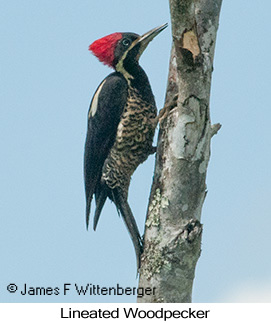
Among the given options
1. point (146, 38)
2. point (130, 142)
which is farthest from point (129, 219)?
point (146, 38)

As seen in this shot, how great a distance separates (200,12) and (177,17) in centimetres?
65

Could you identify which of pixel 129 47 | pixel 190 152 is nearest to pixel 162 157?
pixel 190 152

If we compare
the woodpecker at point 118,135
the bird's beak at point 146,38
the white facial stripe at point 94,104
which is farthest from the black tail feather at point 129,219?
the bird's beak at point 146,38

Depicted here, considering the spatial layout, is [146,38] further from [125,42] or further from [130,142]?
[130,142]

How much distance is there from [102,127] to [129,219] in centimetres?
82

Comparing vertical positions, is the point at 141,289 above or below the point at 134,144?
below

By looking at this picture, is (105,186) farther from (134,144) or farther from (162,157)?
A: (162,157)

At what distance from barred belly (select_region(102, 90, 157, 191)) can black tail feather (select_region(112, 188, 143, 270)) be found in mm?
87

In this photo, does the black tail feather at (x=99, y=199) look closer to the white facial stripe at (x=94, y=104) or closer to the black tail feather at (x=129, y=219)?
the black tail feather at (x=129, y=219)

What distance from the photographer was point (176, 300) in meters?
3.04

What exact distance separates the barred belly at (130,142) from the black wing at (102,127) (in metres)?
0.05

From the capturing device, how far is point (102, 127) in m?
4.21

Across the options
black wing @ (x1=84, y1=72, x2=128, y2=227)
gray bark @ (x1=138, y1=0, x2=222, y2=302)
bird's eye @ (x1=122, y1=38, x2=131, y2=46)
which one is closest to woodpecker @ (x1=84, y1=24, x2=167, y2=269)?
black wing @ (x1=84, y1=72, x2=128, y2=227)

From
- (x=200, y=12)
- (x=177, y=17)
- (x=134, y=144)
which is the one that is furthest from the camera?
(x=134, y=144)
